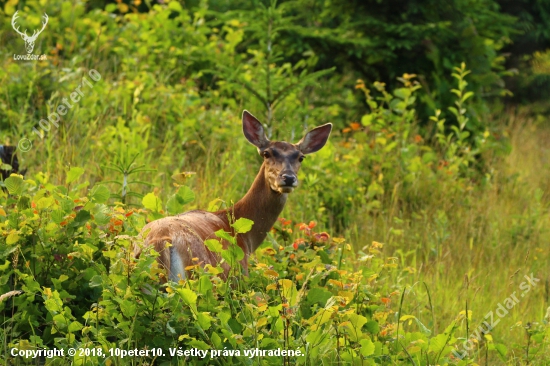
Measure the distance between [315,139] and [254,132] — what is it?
0.45 m

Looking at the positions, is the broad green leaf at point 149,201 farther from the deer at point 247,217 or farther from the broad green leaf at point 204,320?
the broad green leaf at point 204,320

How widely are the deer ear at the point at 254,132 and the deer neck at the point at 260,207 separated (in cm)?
22

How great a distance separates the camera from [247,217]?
563 centimetres

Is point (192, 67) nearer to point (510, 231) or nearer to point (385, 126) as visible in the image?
point (385, 126)

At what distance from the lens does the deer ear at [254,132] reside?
5.84m

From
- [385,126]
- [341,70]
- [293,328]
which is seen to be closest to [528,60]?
[341,70]

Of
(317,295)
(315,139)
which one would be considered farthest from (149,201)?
(315,139)

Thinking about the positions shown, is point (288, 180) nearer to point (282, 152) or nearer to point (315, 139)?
point (282, 152)

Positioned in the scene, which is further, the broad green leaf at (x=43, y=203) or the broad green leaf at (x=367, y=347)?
the broad green leaf at (x=43, y=203)

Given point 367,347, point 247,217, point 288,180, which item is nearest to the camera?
point 367,347

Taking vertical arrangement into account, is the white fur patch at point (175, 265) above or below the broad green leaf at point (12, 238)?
below

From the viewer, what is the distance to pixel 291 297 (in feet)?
13.1

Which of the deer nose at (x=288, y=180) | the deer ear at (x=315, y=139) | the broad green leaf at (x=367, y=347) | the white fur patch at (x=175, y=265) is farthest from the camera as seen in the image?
the deer ear at (x=315, y=139)

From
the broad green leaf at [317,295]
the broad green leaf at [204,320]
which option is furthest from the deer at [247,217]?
the broad green leaf at [204,320]
